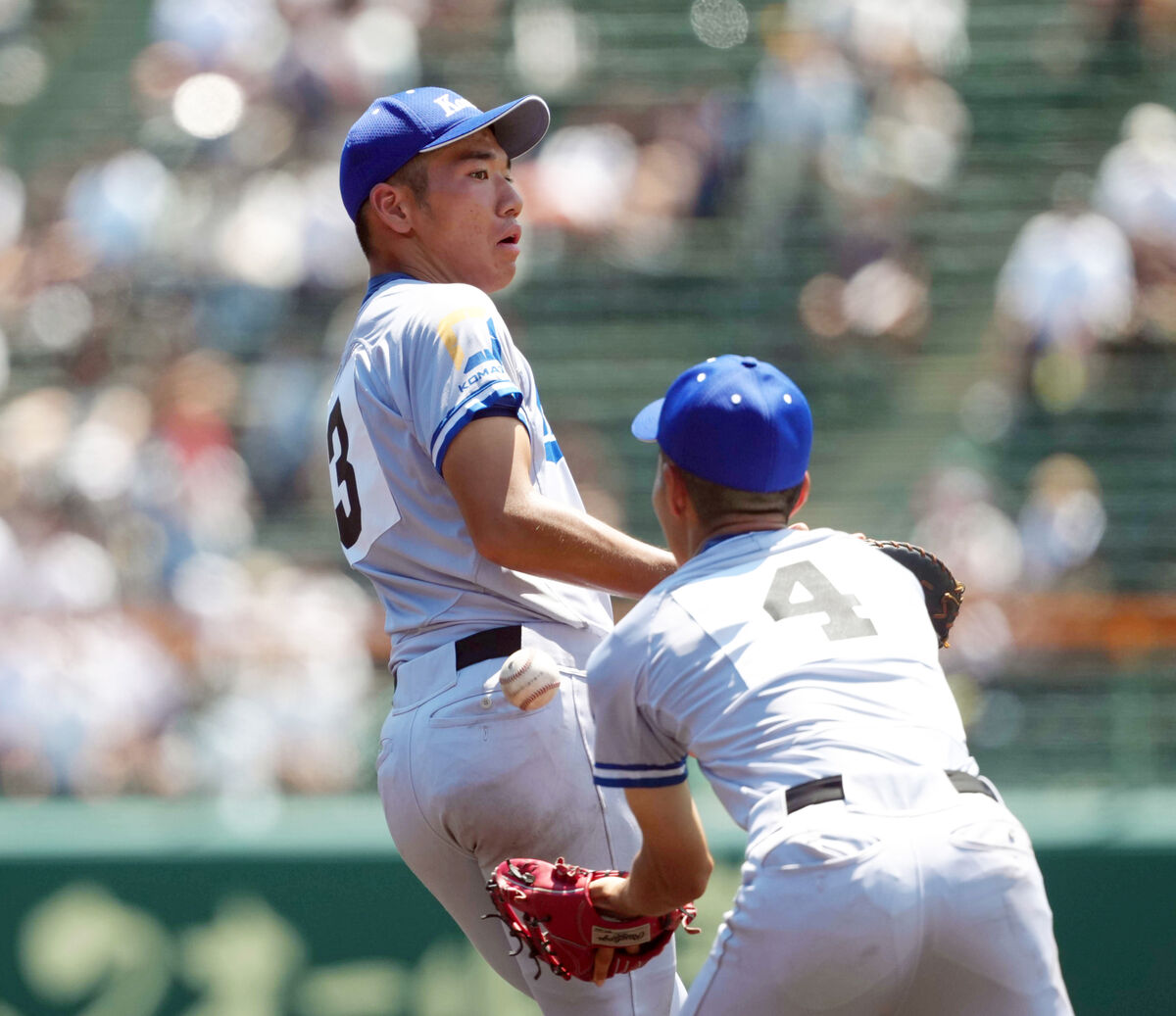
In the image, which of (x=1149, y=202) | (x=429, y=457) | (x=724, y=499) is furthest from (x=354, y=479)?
(x=1149, y=202)

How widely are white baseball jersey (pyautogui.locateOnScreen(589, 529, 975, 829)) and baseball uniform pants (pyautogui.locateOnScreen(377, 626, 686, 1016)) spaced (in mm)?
220

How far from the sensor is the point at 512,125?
9.91ft

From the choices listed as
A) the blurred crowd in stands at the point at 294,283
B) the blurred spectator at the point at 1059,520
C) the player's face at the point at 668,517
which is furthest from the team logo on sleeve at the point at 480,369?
the blurred spectator at the point at 1059,520

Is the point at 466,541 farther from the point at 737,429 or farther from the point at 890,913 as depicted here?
the point at 890,913

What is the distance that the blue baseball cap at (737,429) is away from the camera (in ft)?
8.14

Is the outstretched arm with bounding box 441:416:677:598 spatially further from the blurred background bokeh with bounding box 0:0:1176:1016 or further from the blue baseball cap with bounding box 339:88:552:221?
the blurred background bokeh with bounding box 0:0:1176:1016

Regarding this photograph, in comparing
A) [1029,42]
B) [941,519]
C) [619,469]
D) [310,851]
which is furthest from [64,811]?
[1029,42]

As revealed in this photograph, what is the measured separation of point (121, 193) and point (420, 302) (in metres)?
6.73

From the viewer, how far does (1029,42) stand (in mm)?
9117

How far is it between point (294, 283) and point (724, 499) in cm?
633

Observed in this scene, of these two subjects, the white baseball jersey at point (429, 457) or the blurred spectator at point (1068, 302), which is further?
the blurred spectator at point (1068, 302)

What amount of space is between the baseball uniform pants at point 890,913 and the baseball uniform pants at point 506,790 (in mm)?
431

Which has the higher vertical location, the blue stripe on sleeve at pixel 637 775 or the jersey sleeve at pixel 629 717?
the jersey sleeve at pixel 629 717

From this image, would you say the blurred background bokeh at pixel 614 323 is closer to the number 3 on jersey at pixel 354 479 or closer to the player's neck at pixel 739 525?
the number 3 on jersey at pixel 354 479
